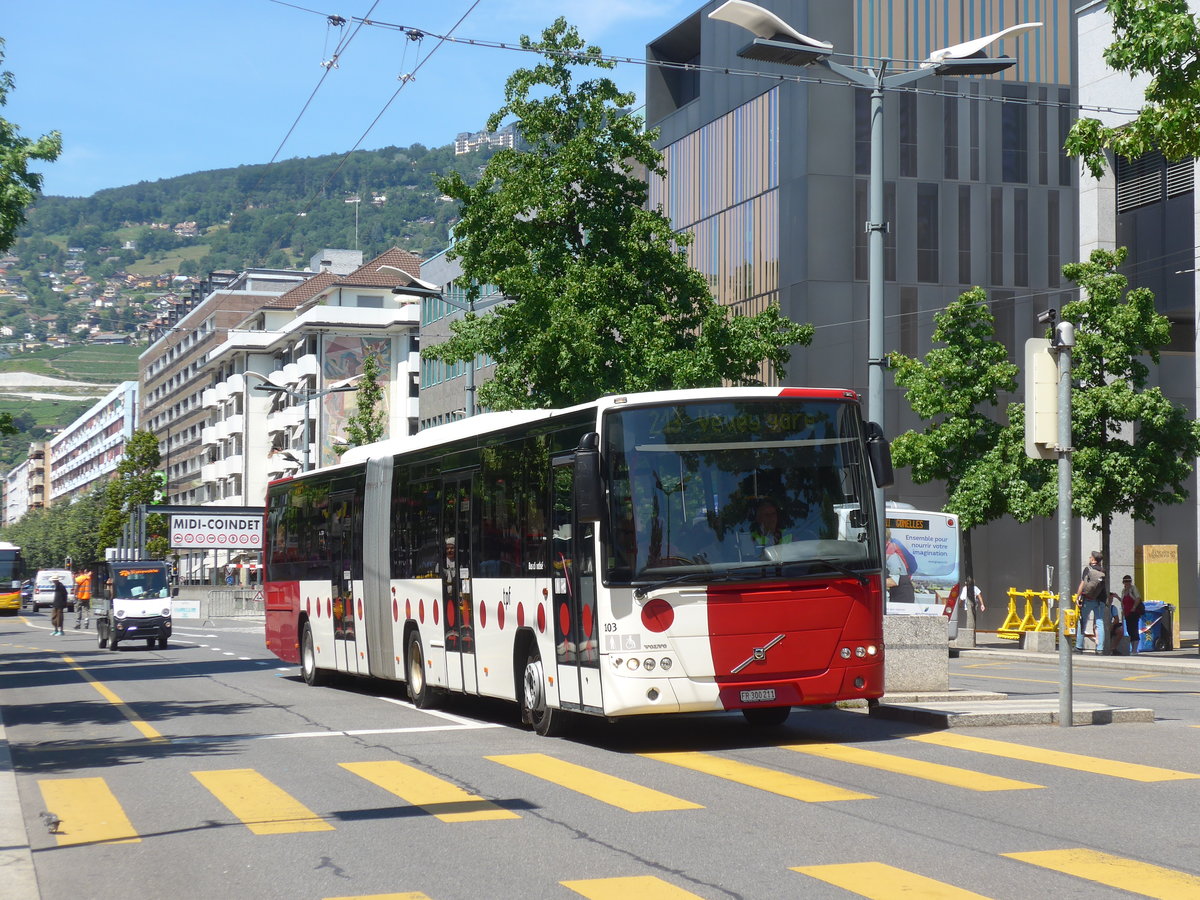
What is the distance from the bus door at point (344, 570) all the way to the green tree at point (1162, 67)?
1020cm

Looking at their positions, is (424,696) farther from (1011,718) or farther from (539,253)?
(539,253)

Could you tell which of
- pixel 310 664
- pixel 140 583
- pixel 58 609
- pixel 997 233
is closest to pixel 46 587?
pixel 58 609

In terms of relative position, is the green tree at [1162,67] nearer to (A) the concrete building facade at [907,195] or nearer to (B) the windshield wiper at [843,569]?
(B) the windshield wiper at [843,569]

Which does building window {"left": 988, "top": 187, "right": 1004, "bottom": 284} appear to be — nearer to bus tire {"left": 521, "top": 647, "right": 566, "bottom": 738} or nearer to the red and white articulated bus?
the red and white articulated bus

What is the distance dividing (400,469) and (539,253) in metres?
12.9

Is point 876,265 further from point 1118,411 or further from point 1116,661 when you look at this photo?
point 1118,411

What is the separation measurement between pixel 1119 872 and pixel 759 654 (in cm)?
585

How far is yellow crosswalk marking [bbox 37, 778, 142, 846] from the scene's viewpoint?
385 inches

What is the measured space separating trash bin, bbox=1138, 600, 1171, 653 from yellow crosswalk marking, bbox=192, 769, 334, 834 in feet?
80.0

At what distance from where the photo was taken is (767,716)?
625 inches

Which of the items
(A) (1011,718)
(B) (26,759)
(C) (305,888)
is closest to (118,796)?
(B) (26,759)

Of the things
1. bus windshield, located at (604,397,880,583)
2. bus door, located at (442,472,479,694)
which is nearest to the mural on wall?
bus door, located at (442,472,479,694)

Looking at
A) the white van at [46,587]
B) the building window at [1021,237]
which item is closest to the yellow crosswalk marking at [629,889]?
the building window at [1021,237]

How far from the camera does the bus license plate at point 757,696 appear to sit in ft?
45.0
